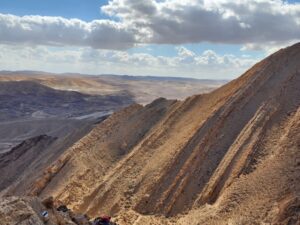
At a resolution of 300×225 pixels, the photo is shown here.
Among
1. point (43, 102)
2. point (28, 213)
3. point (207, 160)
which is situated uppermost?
point (28, 213)

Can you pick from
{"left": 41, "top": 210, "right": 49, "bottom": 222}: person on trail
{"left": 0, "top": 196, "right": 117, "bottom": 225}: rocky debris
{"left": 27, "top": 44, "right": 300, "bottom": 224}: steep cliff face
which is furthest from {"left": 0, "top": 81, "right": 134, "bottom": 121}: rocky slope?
{"left": 41, "top": 210, "right": 49, "bottom": 222}: person on trail

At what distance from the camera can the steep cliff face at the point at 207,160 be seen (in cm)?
1980

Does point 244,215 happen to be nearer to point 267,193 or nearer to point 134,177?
point 267,193

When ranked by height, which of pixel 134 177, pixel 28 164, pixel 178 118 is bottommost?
pixel 28 164

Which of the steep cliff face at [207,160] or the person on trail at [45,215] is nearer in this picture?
the person on trail at [45,215]

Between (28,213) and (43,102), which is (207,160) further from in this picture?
(43,102)

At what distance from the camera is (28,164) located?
39062 millimetres

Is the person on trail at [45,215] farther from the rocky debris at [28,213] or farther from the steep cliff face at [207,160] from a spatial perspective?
the steep cliff face at [207,160]

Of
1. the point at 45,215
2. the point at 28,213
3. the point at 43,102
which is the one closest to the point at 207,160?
the point at 45,215

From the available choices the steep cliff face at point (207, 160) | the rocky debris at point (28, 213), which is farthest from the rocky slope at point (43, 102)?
the rocky debris at point (28, 213)

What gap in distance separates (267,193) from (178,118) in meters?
11.2

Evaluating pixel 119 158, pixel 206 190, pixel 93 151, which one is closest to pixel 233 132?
pixel 206 190

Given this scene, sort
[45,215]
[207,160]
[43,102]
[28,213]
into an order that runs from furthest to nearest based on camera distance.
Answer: [43,102]
[207,160]
[45,215]
[28,213]

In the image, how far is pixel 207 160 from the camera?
23.3m
